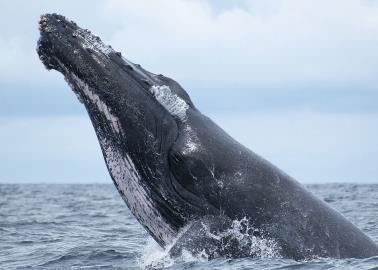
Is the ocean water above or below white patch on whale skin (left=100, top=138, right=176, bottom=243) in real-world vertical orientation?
below

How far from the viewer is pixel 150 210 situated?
34.7 feet

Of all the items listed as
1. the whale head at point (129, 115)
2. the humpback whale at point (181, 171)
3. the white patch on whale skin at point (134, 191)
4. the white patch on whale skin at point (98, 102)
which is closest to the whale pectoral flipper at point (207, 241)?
the humpback whale at point (181, 171)

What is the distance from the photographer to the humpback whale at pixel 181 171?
10047 millimetres

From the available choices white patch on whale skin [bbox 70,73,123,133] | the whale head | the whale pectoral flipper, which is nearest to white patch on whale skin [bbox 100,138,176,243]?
the whale head

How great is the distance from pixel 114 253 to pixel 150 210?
574 centimetres

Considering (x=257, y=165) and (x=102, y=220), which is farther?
(x=102, y=220)

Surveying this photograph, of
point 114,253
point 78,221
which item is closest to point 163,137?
point 114,253

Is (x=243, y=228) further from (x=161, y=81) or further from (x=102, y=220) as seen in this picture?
(x=102, y=220)

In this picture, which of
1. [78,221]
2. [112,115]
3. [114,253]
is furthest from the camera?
[78,221]

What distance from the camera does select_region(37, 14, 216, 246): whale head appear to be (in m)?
10.4

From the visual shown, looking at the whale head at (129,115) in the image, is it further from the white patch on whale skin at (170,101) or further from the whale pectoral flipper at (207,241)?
the whale pectoral flipper at (207,241)

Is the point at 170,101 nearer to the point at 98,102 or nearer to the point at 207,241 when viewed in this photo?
the point at 98,102

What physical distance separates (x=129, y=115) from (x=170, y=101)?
66cm

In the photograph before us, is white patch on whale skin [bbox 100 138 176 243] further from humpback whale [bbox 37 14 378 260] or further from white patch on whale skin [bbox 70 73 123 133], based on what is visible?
white patch on whale skin [bbox 70 73 123 133]
